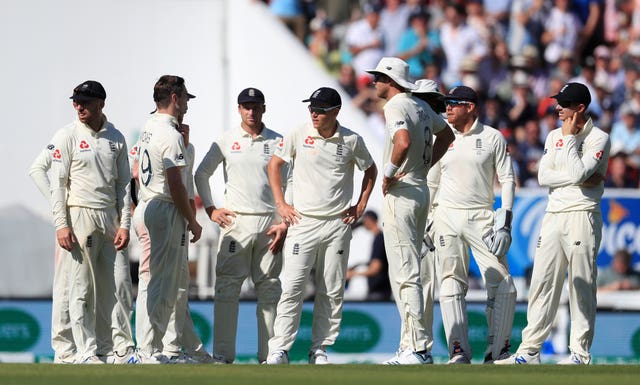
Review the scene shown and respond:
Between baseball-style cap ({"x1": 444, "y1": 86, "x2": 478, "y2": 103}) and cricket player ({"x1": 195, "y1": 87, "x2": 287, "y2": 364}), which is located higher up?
baseball-style cap ({"x1": 444, "y1": 86, "x2": 478, "y2": 103})

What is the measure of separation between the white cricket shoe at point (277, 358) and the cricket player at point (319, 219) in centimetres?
1

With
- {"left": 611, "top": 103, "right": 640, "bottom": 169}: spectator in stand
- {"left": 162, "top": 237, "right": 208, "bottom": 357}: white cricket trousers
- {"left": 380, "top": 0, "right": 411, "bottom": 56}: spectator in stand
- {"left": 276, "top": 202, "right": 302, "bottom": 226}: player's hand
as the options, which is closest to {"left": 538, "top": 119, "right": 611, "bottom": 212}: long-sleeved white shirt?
{"left": 276, "top": 202, "right": 302, "bottom": 226}: player's hand

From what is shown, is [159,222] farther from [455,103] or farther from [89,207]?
[455,103]

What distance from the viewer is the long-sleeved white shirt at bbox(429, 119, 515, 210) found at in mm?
11812

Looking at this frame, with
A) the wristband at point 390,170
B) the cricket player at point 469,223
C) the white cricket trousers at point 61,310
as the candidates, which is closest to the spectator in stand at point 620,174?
the cricket player at point 469,223

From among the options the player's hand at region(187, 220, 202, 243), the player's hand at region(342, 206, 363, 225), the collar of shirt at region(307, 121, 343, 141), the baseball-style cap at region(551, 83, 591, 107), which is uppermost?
the baseball-style cap at region(551, 83, 591, 107)

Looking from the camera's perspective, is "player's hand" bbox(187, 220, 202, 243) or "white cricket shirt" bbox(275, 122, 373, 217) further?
"white cricket shirt" bbox(275, 122, 373, 217)

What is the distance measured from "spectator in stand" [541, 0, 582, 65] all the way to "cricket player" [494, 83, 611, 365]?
9912mm

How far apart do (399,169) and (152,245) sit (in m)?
2.03

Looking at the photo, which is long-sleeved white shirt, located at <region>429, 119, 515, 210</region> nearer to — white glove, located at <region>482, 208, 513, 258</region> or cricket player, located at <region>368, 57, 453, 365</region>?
white glove, located at <region>482, 208, 513, 258</region>

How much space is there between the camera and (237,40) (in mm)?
17734

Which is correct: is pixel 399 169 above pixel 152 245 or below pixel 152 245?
above

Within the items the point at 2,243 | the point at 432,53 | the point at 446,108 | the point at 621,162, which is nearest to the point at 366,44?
the point at 432,53

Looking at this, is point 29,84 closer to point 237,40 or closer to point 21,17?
point 21,17
